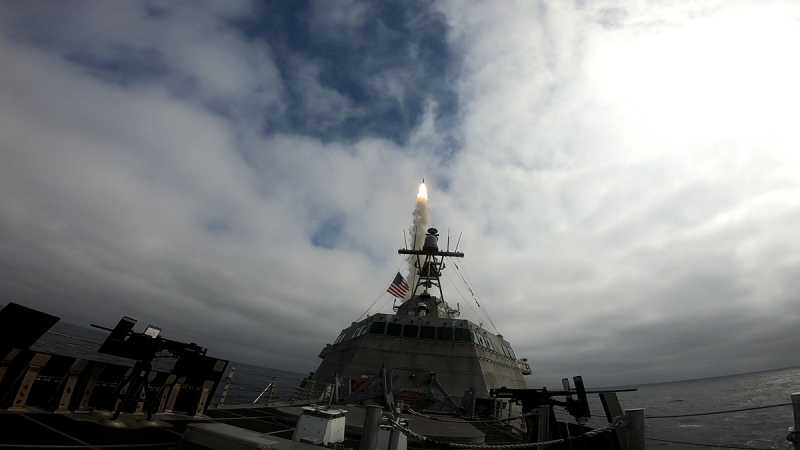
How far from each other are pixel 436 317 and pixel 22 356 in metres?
17.3

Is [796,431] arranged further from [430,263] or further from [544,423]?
[430,263]

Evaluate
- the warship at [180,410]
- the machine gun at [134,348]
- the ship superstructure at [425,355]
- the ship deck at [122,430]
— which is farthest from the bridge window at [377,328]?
the machine gun at [134,348]

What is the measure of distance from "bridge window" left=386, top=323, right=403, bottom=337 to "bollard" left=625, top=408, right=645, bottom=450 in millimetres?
14418

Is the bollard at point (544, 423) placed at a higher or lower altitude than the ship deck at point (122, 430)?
higher

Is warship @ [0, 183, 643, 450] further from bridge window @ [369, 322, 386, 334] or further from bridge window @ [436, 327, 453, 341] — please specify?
bridge window @ [369, 322, 386, 334]

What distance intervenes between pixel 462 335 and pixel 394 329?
361 cm

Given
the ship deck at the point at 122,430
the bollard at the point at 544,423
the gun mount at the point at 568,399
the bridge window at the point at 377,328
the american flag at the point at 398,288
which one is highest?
the american flag at the point at 398,288

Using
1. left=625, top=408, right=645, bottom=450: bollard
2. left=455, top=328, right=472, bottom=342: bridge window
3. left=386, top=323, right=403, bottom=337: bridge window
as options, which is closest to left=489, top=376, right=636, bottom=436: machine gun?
left=625, top=408, right=645, bottom=450: bollard

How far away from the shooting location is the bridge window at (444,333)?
1850 centimetres

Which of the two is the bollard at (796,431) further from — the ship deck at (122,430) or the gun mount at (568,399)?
the ship deck at (122,430)

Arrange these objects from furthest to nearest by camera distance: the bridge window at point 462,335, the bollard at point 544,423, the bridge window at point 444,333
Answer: the bridge window at point 444,333 → the bridge window at point 462,335 → the bollard at point 544,423

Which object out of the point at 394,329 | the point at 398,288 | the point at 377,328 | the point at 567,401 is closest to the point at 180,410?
the point at 567,401

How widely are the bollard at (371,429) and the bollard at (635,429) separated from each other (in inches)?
141

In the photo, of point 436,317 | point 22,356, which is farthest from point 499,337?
point 22,356
